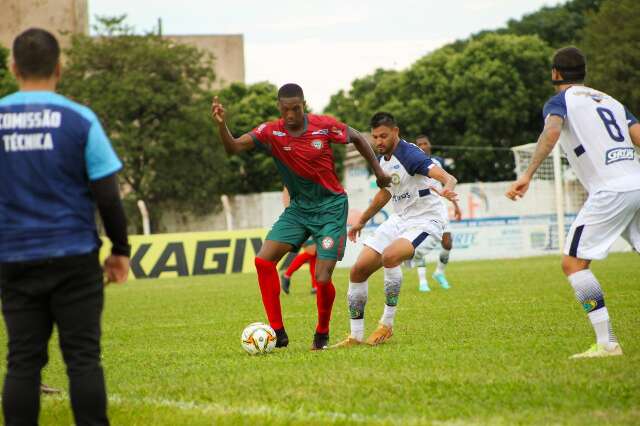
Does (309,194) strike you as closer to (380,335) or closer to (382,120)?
(382,120)

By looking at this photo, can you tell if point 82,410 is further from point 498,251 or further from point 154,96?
point 154,96

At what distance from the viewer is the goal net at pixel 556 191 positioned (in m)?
35.6

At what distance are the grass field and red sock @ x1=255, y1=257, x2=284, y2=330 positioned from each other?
0.33m

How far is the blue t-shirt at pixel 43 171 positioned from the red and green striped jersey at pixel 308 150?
4.55m

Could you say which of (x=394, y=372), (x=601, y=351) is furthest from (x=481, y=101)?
(x=394, y=372)

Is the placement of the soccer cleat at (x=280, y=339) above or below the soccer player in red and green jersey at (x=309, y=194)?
below

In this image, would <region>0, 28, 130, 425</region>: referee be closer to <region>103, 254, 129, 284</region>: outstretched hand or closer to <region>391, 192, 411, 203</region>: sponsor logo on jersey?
<region>103, 254, 129, 284</region>: outstretched hand

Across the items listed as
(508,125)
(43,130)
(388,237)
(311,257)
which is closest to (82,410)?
(43,130)

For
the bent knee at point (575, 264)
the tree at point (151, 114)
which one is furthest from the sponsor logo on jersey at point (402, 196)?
the tree at point (151, 114)

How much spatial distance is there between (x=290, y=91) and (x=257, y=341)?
2282 millimetres

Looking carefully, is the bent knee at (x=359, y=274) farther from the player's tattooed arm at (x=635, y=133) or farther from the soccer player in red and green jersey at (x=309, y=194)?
the player's tattooed arm at (x=635, y=133)

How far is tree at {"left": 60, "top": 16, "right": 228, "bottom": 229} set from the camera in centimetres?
5250

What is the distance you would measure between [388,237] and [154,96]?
43695 mm

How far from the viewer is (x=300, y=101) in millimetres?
9273
